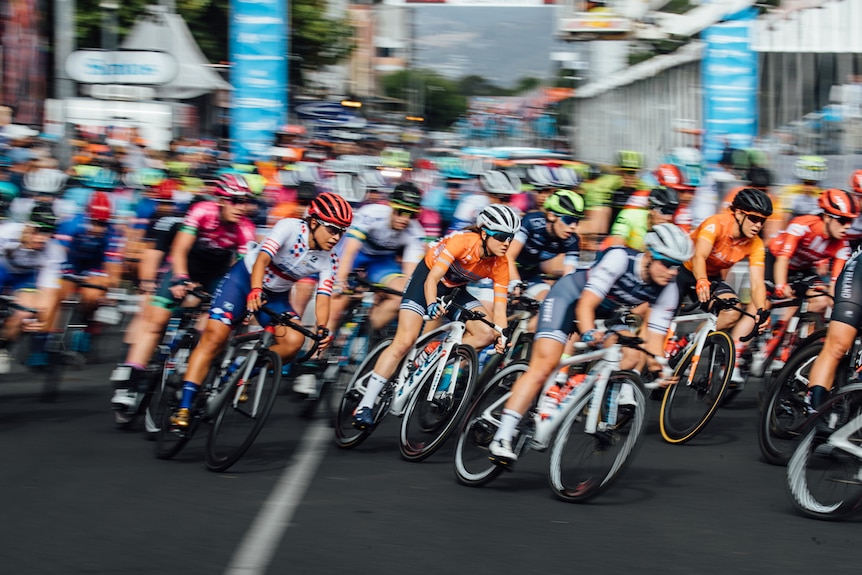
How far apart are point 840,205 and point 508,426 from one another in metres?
3.53

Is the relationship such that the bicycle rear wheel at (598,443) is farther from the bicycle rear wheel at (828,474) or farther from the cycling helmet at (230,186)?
the cycling helmet at (230,186)

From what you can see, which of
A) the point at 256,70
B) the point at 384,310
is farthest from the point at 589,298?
the point at 256,70

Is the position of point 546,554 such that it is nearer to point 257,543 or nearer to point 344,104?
point 257,543

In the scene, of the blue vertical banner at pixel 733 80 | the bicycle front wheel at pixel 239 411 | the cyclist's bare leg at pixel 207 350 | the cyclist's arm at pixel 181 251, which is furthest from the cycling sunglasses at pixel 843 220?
the blue vertical banner at pixel 733 80

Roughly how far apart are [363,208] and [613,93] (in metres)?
24.1

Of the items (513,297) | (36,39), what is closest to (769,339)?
(513,297)

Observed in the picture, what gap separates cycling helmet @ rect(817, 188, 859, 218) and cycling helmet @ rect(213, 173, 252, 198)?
445 cm

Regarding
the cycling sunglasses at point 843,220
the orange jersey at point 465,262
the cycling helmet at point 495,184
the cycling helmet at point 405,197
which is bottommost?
the orange jersey at point 465,262

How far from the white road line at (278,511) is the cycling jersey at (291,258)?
116cm

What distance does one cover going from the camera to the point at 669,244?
736 centimetres

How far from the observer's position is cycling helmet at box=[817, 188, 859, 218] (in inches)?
360

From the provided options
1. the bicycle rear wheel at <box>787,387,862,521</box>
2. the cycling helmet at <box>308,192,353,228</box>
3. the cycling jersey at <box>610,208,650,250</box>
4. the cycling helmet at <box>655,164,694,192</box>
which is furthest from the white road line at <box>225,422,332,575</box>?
the cycling helmet at <box>655,164,694,192</box>

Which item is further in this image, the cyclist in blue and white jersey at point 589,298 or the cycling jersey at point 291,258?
the cycling jersey at point 291,258

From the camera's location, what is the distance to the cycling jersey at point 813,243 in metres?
10.0
